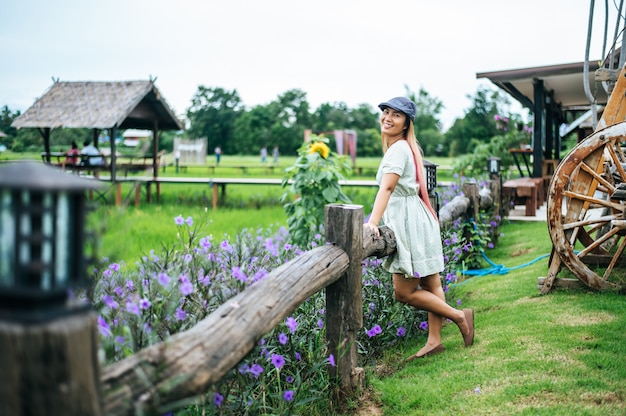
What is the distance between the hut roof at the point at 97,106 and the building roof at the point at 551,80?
911 centimetres

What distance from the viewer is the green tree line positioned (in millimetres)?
51469

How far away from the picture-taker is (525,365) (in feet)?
10.5

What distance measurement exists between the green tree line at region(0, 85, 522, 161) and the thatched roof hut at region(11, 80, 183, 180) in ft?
101

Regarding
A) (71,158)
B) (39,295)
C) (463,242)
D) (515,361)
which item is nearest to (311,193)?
(463,242)

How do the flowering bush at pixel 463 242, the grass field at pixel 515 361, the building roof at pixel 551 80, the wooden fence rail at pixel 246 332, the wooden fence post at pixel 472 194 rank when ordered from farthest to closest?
the building roof at pixel 551 80, the wooden fence post at pixel 472 194, the flowering bush at pixel 463 242, the grass field at pixel 515 361, the wooden fence rail at pixel 246 332

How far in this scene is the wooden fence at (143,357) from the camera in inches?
44.4

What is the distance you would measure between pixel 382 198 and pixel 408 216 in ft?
0.99

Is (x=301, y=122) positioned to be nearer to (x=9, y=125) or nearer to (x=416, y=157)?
(x=9, y=125)

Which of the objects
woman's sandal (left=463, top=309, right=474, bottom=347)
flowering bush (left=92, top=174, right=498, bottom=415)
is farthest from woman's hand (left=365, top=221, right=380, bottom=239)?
woman's sandal (left=463, top=309, right=474, bottom=347)

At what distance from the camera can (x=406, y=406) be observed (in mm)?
2990

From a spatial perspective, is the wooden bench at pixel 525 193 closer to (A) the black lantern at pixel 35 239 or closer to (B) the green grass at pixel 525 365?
(B) the green grass at pixel 525 365

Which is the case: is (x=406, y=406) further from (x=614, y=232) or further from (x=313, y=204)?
(x=313, y=204)

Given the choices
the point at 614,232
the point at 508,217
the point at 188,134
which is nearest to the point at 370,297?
the point at 614,232

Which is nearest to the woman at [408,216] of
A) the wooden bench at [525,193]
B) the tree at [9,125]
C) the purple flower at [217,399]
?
the purple flower at [217,399]
